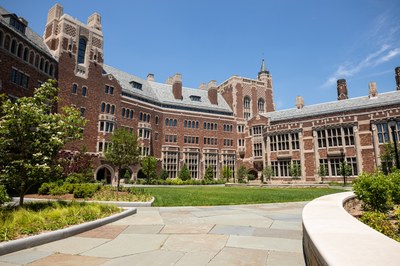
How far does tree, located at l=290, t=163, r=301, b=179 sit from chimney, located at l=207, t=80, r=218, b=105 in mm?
21953

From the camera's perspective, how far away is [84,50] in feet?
121

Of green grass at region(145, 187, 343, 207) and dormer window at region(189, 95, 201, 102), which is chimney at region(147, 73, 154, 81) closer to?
dormer window at region(189, 95, 201, 102)

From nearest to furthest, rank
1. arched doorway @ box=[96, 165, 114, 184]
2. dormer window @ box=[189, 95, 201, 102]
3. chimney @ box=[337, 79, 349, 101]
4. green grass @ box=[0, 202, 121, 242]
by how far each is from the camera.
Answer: green grass @ box=[0, 202, 121, 242] → arched doorway @ box=[96, 165, 114, 184] → chimney @ box=[337, 79, 349, 101] → dormer window @ box=[189, 95, 201, 102]

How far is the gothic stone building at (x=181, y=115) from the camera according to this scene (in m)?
30.5

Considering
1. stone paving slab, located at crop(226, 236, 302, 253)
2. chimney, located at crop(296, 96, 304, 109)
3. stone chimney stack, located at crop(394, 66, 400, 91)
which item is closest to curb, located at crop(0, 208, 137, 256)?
stone paving slab, located at crop(226, 236, 302, 253)

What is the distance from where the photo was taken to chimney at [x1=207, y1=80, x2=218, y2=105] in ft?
180

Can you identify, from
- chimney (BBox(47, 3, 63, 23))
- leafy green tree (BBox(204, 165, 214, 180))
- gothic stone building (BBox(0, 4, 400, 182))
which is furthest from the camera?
leafy green tree (BBox(204, 165, 214, 180))

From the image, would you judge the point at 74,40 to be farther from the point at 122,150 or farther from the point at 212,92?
the point at 212,92

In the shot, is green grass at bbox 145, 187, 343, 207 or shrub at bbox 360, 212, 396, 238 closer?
shrub at bbox 360, 212, 396, 238

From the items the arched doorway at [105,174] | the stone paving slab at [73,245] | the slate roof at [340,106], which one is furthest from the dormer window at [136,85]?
the stone paving slab at [73,245]

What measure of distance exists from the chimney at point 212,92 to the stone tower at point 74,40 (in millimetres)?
23911

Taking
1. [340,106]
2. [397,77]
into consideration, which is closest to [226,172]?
[340,106]

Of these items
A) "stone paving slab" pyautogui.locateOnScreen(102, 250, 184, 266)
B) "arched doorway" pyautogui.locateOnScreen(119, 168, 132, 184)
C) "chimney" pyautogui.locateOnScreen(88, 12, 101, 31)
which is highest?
"chimney" pyautogui.locateOnScreen(88, 12, 101, 31)

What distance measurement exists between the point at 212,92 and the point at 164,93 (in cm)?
1059
